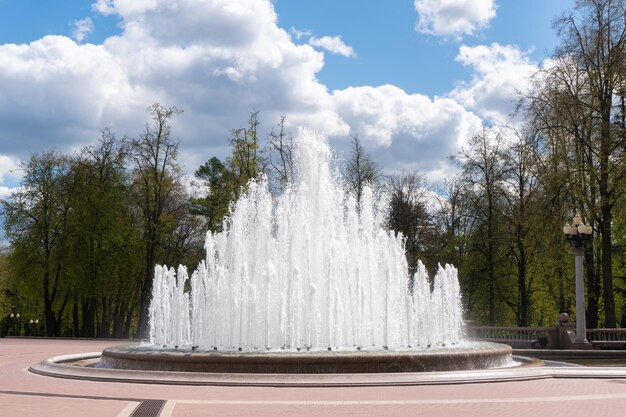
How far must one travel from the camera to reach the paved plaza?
34.6 ft

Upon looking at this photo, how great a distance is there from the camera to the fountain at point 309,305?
51.0 feet

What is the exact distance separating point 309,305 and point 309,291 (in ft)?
1.55

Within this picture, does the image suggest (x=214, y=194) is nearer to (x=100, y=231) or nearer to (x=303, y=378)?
(x=100, y=231)

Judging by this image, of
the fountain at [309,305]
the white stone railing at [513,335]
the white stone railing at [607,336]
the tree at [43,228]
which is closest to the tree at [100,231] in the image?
the tree at [43,228]

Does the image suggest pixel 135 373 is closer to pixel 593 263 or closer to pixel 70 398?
pixel 70 398

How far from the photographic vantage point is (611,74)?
30.2m

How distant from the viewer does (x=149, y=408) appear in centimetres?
1079

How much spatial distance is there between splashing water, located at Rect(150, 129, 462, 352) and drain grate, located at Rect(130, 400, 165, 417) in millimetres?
6569

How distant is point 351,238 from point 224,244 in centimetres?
473

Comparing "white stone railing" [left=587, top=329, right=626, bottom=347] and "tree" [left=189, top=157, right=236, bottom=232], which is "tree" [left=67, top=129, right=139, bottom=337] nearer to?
"tree" [left=189, top=157, right=236, bottom=232]

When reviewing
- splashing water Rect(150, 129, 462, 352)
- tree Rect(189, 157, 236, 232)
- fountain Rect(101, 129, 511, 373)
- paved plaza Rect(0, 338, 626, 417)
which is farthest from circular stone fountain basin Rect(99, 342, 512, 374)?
tree Rect(189, 157, 236, 232)

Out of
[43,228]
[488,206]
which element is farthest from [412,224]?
[43,228]

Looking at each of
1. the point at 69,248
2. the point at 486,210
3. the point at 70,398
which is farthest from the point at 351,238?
the point at 69,248

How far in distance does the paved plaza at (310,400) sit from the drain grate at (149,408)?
0.01m
